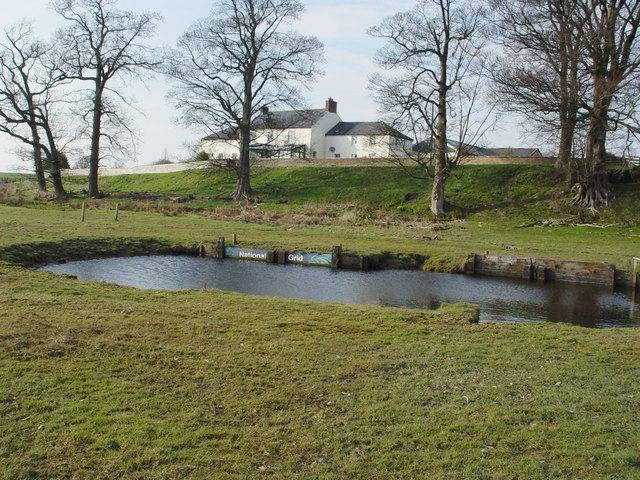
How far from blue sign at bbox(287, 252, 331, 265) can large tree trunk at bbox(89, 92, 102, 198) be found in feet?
→ 90.6

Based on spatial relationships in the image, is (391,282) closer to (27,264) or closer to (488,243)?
(488,243)

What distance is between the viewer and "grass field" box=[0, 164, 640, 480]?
17.9 feet

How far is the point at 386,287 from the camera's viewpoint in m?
17.9

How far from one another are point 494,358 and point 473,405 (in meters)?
2.25

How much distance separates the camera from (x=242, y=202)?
40.3 metres

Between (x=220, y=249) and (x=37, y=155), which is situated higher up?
(x=37, y=155)

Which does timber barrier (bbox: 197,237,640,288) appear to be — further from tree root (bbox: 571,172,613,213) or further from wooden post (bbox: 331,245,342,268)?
tree root (bbox: 571,172,613,213)

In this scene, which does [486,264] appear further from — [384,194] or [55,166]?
[55,166]

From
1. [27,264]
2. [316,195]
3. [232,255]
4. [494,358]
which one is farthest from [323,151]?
[494,358]

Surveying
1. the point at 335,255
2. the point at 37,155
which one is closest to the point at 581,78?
the point at 335,255

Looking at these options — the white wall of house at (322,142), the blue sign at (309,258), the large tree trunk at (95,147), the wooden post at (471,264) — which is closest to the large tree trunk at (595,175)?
the wooden post at (471,264)

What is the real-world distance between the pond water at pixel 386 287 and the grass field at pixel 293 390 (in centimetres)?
262

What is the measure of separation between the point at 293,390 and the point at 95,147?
41869 millimetres

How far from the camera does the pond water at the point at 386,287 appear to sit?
15.3m
